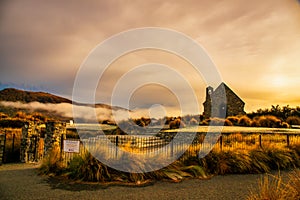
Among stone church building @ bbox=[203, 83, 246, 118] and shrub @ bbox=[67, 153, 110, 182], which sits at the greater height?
stone church building @ bbox=[203, 83, 246, 118]

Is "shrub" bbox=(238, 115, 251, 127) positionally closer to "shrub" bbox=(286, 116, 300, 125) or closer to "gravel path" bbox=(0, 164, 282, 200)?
"shrub" bbox=(286, 116, 300, 125)

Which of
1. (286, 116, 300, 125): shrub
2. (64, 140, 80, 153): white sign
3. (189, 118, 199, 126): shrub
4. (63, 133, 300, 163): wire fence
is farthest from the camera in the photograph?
(286, 116, 300, 125): shrub

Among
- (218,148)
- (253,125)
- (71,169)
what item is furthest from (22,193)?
(253,125)

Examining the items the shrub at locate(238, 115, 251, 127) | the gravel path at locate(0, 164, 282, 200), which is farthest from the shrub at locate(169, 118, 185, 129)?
the gravel path at locate(0, 164, 282, 200)

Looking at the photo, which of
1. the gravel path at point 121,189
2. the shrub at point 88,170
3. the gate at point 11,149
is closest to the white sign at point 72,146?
the shrub at point 88,170

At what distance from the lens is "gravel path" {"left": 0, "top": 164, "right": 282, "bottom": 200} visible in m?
6.38

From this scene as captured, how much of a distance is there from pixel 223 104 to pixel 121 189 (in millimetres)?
27827

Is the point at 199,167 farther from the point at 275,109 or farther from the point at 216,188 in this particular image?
the point at 275,109

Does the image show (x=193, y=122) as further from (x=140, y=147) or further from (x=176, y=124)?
(x=140, y=147)

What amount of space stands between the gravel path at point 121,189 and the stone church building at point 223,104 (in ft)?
81.9

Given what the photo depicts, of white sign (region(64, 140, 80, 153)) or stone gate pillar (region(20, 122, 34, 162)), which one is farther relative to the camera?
stone gate pillar (region(20, 122, 34, 162))

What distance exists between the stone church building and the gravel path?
24975 millimetres

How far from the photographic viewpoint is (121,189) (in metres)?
7.04

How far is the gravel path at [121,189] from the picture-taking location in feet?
20.9
